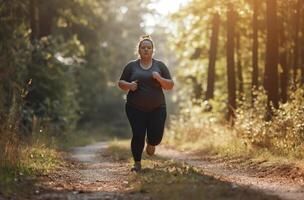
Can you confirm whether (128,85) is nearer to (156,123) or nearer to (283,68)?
(156,123)

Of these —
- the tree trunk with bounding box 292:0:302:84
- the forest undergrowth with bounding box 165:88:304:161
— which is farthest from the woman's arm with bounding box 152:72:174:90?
the tree trunk with bounding box 292:0:302:84

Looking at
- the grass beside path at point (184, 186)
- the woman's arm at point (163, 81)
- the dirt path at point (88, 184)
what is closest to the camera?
the grass beside path at point (184, 186)

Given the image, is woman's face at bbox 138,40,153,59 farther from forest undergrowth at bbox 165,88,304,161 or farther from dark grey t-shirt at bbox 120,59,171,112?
forest undergrowth at bbox 165,88,304,161

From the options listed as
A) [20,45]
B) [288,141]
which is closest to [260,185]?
[288,141]

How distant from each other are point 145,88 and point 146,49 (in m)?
0.69

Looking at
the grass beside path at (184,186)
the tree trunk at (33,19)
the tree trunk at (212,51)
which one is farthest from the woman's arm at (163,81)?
the tree trunk at (212,51)

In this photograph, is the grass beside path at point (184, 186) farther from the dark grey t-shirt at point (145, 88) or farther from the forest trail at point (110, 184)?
the dark grey t-shirt at point (145, 88)

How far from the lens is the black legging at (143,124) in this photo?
10609 millimetres

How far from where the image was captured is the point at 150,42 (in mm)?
10680

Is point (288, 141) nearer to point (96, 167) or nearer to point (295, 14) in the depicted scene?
point (96, 167)

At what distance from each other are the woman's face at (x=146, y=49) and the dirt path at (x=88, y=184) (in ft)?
6.87

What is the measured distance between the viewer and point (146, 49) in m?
10.6

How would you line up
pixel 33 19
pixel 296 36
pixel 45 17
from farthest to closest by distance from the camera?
1. pixel 45 17
2. pixel 33 19
3. pixel 296 36

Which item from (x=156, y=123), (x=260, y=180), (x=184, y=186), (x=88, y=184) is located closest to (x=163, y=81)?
(x=156, y=123)
